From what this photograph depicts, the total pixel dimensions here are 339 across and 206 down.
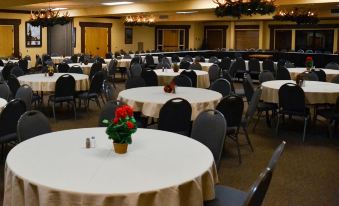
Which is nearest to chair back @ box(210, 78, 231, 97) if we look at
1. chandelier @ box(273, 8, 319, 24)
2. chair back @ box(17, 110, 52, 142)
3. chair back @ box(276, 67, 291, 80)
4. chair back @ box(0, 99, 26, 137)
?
chair back @ box(0, 99, 26, 137)

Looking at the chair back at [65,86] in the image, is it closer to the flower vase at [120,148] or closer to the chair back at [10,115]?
the chair back at [10,115]

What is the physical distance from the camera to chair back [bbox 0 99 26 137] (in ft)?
15.0

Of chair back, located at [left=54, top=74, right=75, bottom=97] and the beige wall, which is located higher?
the beige wall

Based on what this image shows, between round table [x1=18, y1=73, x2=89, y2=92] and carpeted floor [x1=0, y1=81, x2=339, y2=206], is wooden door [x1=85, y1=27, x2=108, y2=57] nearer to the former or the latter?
round table [x1=18, y1=73, x2=89, y2=92]

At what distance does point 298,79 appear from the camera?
6.86 metres

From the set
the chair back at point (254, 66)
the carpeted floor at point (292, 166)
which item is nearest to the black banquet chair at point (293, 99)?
the carpeted floor at point (292, 166)

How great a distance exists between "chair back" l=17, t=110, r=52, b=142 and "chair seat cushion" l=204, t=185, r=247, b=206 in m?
1.65

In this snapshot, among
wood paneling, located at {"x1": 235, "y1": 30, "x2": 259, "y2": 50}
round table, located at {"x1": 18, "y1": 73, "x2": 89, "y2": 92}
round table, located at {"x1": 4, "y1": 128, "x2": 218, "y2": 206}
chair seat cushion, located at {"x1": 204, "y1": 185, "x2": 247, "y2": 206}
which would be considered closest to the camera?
round table, located at {"x1": 4, "y1": 128, "x2": 218, "y2": 206}

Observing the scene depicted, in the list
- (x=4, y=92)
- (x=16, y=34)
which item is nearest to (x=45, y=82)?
(x=4, y=92)

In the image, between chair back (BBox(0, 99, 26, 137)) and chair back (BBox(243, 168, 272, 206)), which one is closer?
chair back (BBox(243, 168, 272, 206))

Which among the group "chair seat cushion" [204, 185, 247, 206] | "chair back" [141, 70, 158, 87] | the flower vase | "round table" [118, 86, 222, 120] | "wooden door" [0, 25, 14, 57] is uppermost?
"wooden door" [0, 25, 14, 57]

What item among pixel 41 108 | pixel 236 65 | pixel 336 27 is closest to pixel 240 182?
pixel 41 108

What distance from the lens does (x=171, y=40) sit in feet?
76.8

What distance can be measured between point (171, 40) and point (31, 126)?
20.1m
